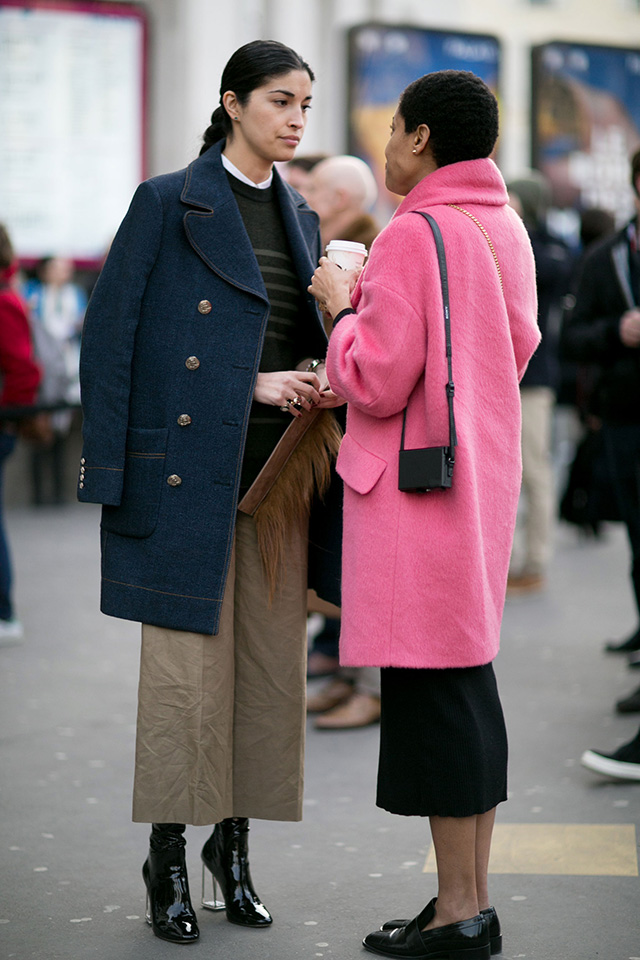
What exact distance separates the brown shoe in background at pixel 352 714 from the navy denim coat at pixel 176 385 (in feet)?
6.84

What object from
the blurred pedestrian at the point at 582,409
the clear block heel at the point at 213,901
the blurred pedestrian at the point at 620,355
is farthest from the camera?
the blurred pedestrian at the point at 582,409

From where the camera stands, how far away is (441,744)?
2902 millimetres

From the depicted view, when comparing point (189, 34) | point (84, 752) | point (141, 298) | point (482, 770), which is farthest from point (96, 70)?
point (482, 770)

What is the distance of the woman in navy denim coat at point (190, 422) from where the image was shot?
308 centimetres

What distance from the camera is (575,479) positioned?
8.39 metres

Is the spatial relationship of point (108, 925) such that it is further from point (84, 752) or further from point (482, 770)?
point (84, 752)

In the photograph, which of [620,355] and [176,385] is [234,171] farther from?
[620,355]

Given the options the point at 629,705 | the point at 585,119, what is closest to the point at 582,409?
the point at 629,705

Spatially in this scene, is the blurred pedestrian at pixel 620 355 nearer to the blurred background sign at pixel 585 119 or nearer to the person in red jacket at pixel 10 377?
the person in red jacket at pixel 10 377

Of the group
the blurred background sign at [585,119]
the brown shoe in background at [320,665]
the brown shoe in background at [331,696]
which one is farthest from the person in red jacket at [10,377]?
the blurred background sign at [585,119]

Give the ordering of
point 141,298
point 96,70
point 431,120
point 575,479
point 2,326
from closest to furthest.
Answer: point 431,120
point 141,298
point 2,326
point 575,479
point 96,70

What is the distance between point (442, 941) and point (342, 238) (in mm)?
3084

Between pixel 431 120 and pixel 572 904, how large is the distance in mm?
1983

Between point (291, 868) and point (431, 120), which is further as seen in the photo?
point (291, 868)
